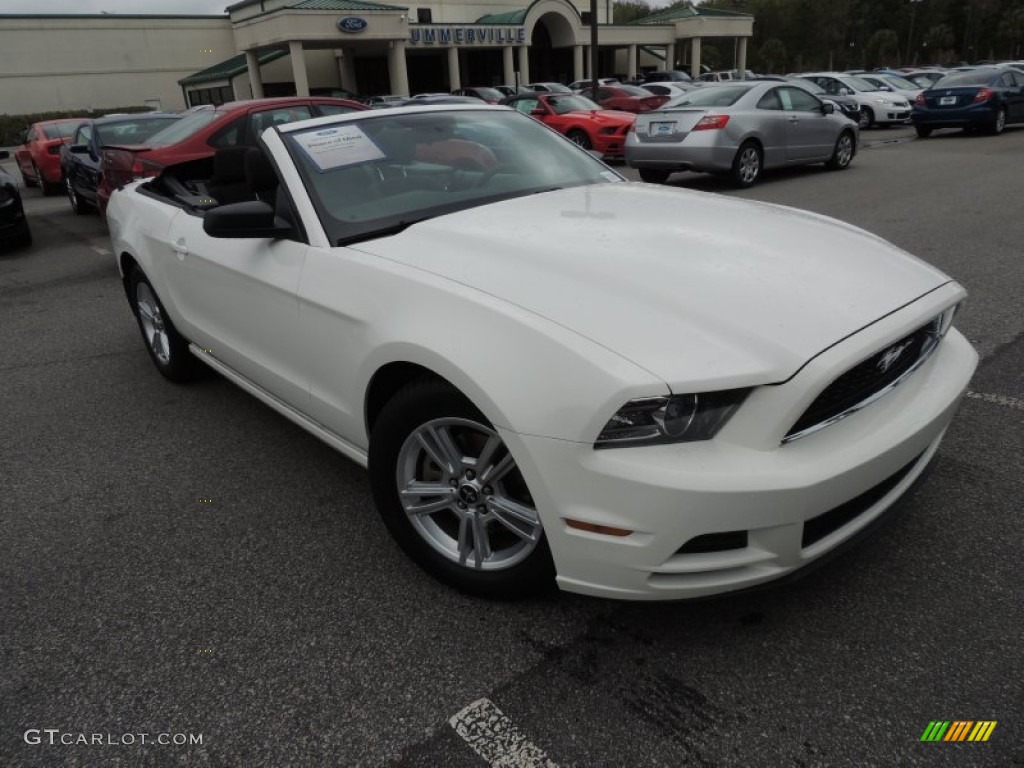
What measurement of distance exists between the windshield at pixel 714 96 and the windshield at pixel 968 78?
9.49 meters

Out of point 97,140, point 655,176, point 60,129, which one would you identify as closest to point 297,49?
point 60,129

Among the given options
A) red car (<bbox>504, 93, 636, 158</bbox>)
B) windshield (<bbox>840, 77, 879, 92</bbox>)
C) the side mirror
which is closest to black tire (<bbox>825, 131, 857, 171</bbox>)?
red car (<bbox>504, 93, 636, 158</bbox>)

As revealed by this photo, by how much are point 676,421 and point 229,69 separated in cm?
4385

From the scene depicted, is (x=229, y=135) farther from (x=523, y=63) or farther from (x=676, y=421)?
(x=523, y=63)

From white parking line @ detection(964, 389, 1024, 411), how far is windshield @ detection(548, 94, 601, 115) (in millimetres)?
13443

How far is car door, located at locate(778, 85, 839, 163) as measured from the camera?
11.8 m

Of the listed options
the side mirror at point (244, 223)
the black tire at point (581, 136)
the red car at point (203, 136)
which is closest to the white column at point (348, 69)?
the black tire at point (581, 136)

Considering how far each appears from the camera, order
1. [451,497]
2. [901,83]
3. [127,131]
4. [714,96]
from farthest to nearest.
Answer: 1. [901,83]
2. [714,96]
3. [127,131]
4. [451,497]

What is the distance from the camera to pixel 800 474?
1.91 meters

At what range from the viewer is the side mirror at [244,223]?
2.87 metres

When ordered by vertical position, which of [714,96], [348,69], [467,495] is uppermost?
[348,69]

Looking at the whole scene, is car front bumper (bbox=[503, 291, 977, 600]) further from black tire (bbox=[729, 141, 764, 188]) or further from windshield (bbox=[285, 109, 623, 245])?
black tire (bbox=[729, 141, 764, 188])

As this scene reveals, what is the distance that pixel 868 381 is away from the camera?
7.20 feet

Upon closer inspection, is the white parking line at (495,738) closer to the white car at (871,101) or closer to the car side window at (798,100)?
the car side window at (798,100)
